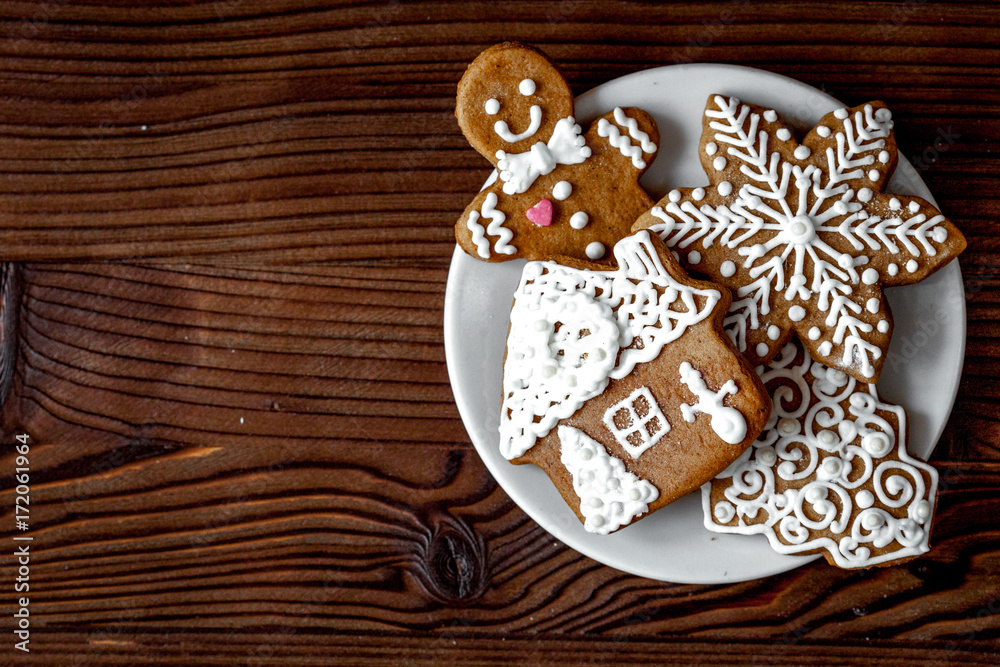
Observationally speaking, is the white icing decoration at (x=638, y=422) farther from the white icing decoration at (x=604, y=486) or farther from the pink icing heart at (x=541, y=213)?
the pink icing heart at (x=541, y=213)

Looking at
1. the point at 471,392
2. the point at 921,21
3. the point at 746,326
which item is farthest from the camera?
the point at 921,21

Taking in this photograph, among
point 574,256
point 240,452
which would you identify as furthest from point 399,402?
point 574,256

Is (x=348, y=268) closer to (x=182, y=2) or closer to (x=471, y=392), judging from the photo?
(x=471, y=392)

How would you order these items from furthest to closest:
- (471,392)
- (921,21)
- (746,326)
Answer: (921,21) → (471,392) → (746,326)

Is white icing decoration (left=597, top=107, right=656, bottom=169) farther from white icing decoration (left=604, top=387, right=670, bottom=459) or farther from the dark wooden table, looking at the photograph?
white icing decoration (left=604, top=387, right=670, bottom=459)

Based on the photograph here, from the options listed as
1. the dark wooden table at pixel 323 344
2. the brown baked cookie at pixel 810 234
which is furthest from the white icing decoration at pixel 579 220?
the dark wooden table at pixel 323 344

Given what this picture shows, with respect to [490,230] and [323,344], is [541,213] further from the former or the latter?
[323,344]

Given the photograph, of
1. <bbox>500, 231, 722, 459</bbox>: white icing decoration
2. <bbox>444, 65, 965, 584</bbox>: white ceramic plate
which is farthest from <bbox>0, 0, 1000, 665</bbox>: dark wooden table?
<bbox>500, 231, 722, 459</bbox>: white icing decoration
